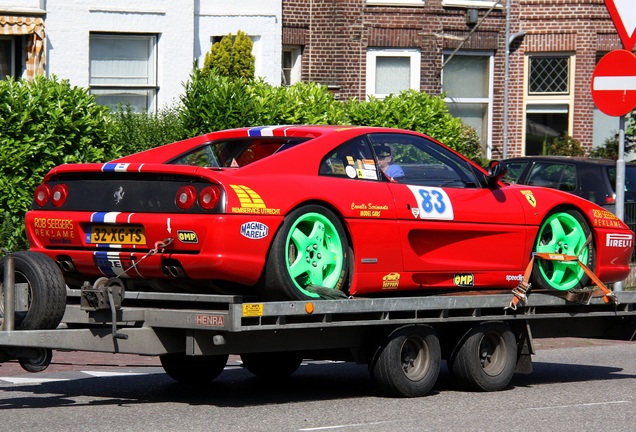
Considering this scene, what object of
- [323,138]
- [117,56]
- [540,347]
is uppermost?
[117,56]

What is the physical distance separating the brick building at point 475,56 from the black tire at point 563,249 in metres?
14.8

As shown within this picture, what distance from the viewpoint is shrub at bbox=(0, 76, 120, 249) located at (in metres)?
16.2

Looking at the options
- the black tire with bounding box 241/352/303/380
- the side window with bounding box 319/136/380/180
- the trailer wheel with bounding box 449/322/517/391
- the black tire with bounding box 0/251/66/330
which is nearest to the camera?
the black tire with bounding box 0/251/66/330

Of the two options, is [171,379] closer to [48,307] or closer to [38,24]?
[48,307]

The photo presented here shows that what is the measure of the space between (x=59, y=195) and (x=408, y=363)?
287 centimetres

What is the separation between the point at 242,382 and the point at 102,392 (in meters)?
1.32

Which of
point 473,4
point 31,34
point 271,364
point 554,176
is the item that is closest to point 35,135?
point 31,34

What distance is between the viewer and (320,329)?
30.3 ft

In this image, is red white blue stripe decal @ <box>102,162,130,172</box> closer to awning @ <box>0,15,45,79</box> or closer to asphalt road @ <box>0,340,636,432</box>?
asphalt road @ <box>0,340,636,432</box>

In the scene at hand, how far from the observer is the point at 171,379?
1117 cm

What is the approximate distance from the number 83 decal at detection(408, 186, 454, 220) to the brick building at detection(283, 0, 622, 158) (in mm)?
15502

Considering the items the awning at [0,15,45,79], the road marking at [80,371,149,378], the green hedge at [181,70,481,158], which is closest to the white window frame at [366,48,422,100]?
the green hedge at [181,70,481,158]

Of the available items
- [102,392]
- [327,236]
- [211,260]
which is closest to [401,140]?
[327,236]

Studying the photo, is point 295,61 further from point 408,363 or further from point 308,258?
point 308,258
